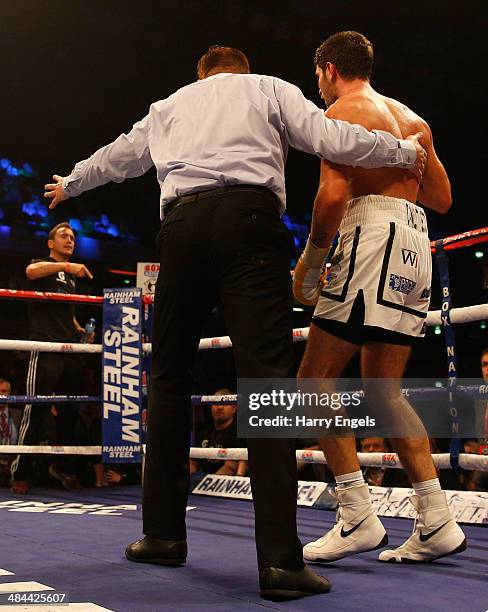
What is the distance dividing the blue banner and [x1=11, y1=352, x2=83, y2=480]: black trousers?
1.05 ft

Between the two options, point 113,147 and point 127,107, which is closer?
point 113,147

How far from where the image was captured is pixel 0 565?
156 cm

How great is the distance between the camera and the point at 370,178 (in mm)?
1817

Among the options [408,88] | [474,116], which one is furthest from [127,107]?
[474,116]

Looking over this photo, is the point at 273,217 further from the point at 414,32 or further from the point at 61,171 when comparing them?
the point at 61,171

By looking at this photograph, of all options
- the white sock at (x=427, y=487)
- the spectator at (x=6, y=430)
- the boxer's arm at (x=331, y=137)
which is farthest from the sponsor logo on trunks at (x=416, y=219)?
the spectator at (x=6, y=430)

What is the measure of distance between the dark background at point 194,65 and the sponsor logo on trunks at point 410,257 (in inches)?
293

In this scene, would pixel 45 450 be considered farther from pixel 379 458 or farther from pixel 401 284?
pixel 401 284

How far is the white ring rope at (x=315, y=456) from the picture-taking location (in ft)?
7.61

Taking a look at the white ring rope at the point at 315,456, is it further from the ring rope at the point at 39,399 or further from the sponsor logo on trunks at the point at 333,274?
the sponsor logo on trunks at the point at 333,274

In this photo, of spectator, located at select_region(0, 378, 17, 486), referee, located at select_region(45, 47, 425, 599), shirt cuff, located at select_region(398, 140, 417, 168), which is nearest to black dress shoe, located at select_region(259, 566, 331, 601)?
referee, located at select_region(45, 47, 425, 599)

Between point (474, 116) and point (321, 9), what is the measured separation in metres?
2.54

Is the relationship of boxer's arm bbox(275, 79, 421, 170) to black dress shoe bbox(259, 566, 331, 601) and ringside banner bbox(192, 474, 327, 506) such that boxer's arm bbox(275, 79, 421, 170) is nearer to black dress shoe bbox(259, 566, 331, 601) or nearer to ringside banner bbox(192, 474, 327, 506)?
black dress shoe bbox(259, 566, 331, 601)

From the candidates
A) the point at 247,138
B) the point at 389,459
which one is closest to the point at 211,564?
the point at 247,138
